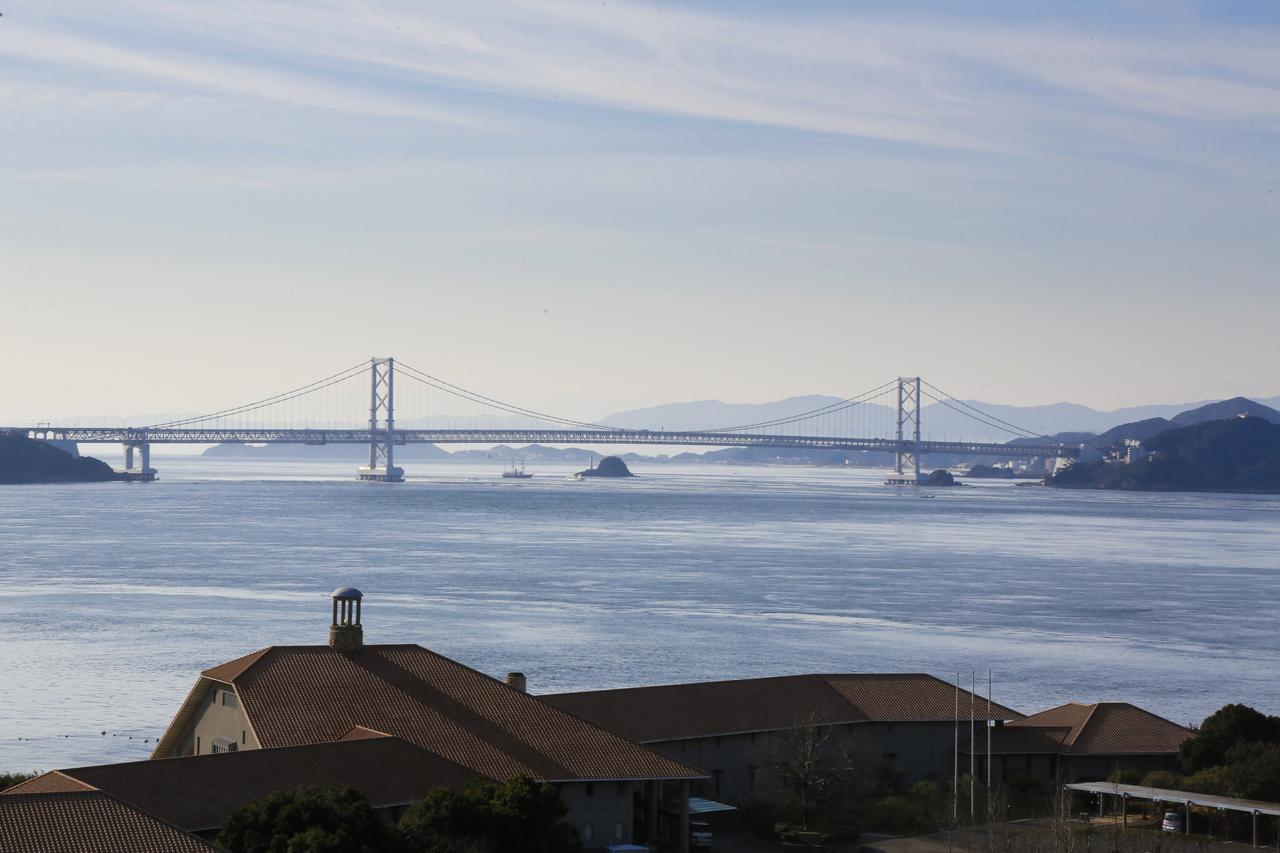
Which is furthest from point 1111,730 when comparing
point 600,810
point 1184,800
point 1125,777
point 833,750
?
point 600,810

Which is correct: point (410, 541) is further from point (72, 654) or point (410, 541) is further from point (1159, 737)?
point (1159, 737)

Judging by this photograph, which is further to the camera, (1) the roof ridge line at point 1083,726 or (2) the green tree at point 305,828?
(1) the roof ridge line at point 1083,726

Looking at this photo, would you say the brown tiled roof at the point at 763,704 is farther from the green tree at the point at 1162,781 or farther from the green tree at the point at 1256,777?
the green tree at the point at 1256,777

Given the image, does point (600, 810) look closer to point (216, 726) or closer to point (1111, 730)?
point (216, 726)

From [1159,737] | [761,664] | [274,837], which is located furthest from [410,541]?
[274,837]

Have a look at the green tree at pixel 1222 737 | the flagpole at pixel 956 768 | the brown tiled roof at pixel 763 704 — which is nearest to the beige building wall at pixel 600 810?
the brown tiled roof at pixel 763 704
